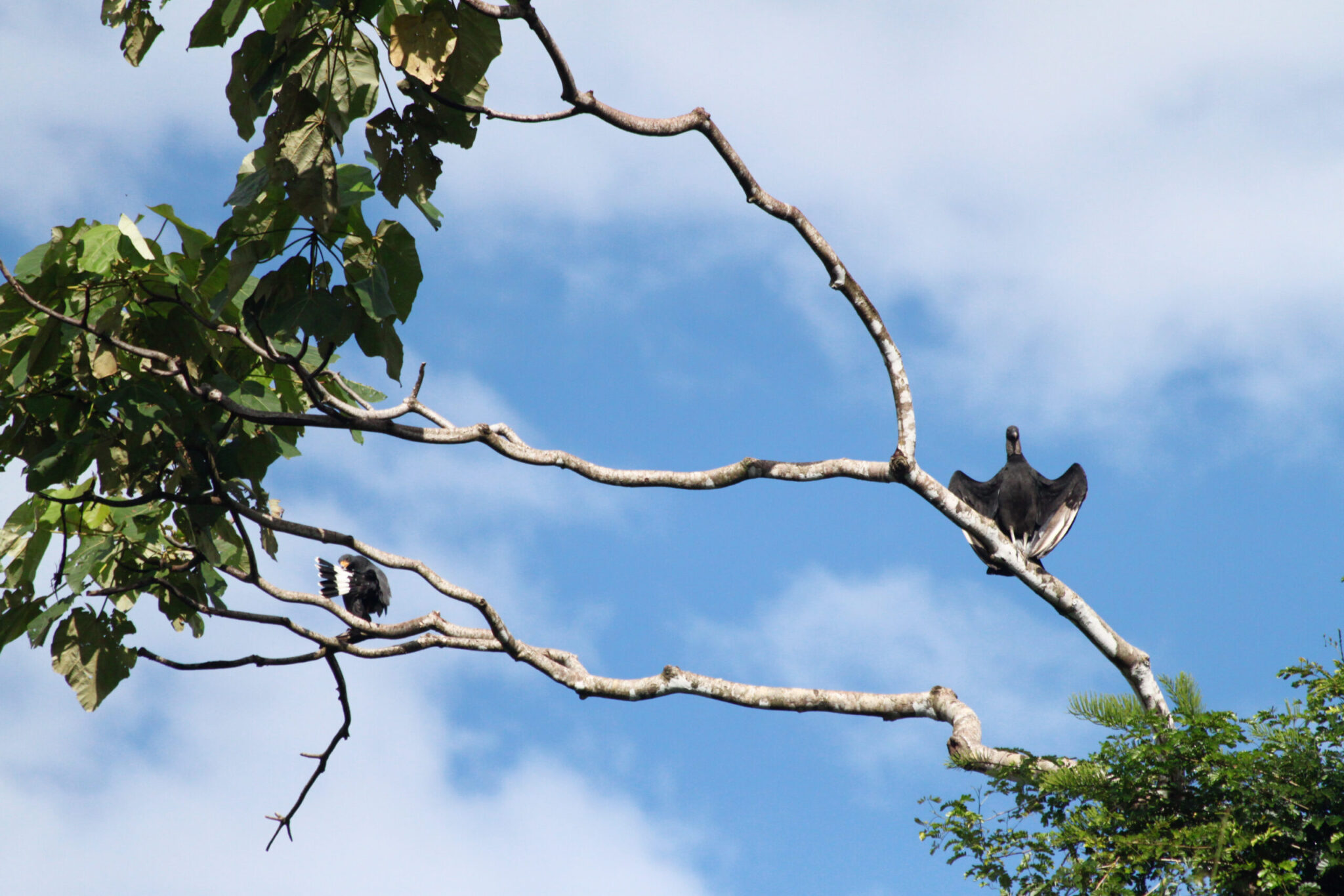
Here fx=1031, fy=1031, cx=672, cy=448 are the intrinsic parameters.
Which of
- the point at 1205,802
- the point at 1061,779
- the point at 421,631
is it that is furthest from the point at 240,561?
the point at 1205,802

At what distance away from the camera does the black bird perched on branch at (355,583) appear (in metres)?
9.96

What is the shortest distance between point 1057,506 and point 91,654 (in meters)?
6.27

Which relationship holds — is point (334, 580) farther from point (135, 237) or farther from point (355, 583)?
point (135, 237)

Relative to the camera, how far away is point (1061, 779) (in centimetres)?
389

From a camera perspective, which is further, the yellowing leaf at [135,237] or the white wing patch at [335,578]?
the white wing patch at [335,578]

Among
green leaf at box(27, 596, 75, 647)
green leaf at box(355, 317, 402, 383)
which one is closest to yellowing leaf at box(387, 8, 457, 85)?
green leaf at box(355, 317, 402, 383)

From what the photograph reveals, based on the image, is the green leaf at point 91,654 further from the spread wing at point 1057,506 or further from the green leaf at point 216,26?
the spread wing at point 1057,506

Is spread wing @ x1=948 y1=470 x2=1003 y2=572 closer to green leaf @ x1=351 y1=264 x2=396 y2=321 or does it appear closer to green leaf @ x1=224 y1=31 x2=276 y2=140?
green leaf @ x1=351 y1=264 x2=396 y2=321

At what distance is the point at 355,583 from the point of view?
33.1 ft

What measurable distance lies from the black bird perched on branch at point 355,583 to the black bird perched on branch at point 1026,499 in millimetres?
5652

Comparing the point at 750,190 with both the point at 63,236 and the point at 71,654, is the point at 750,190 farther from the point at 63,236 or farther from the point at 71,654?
the point at 71,654

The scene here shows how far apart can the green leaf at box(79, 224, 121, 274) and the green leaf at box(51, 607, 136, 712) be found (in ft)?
6.02

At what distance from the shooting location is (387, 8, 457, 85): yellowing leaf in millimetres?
3789

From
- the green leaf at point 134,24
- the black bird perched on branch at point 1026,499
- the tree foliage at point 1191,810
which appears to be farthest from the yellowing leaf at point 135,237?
the black bird perched on branch at point 1026,499
